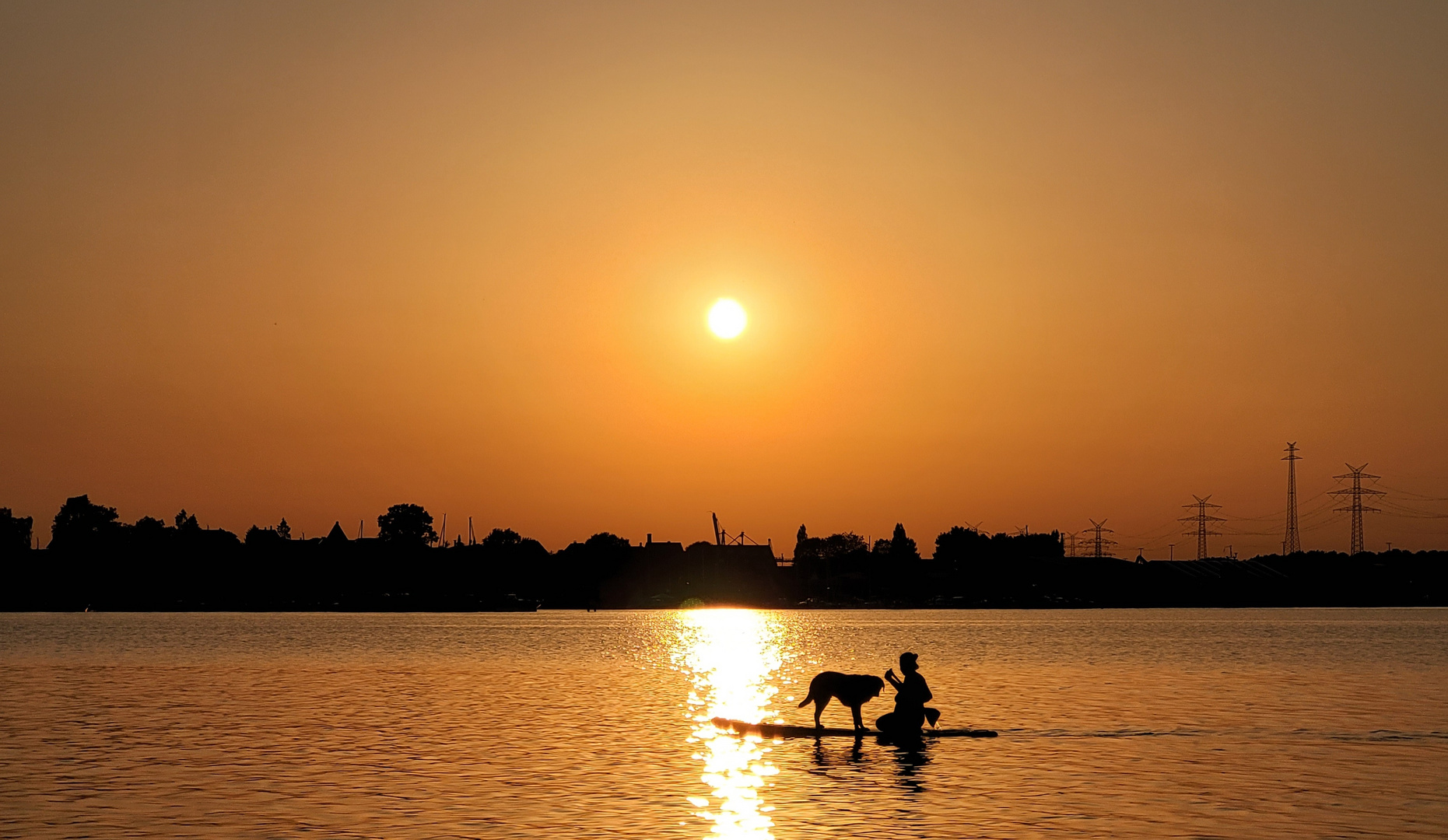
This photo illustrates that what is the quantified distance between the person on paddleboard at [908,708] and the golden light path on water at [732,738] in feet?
13.1

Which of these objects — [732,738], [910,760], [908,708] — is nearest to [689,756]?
[732,738]

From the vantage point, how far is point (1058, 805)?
3400 centimetres

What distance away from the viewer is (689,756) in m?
43.5

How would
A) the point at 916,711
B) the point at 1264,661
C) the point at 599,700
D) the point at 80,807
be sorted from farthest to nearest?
the point at 1264,661, the point at 599,700, the point at 916,711, the point at 80,807

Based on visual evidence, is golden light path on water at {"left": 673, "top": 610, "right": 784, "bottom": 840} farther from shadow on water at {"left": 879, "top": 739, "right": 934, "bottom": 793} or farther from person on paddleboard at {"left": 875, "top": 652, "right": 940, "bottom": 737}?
person on paddleboard at {"left": 875, "top": 652, "right": 940, "bottom": 737}

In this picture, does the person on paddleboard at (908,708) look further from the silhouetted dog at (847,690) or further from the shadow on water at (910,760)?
the silhouetted dog at (847,690)

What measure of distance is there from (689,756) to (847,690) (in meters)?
6.25

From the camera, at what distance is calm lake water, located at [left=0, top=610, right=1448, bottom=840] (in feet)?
105

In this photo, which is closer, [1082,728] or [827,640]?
[1082,728]

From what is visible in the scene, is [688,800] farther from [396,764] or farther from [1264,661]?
[1264,661]

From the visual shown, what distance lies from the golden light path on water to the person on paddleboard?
4.00 m

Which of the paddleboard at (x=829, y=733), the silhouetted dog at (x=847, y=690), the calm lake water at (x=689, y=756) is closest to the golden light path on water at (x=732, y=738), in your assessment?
the calm lake water at (x=689, y=756)

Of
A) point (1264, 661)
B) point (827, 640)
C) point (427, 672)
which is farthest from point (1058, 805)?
point (827, 640)

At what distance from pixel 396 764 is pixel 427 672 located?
163ft
